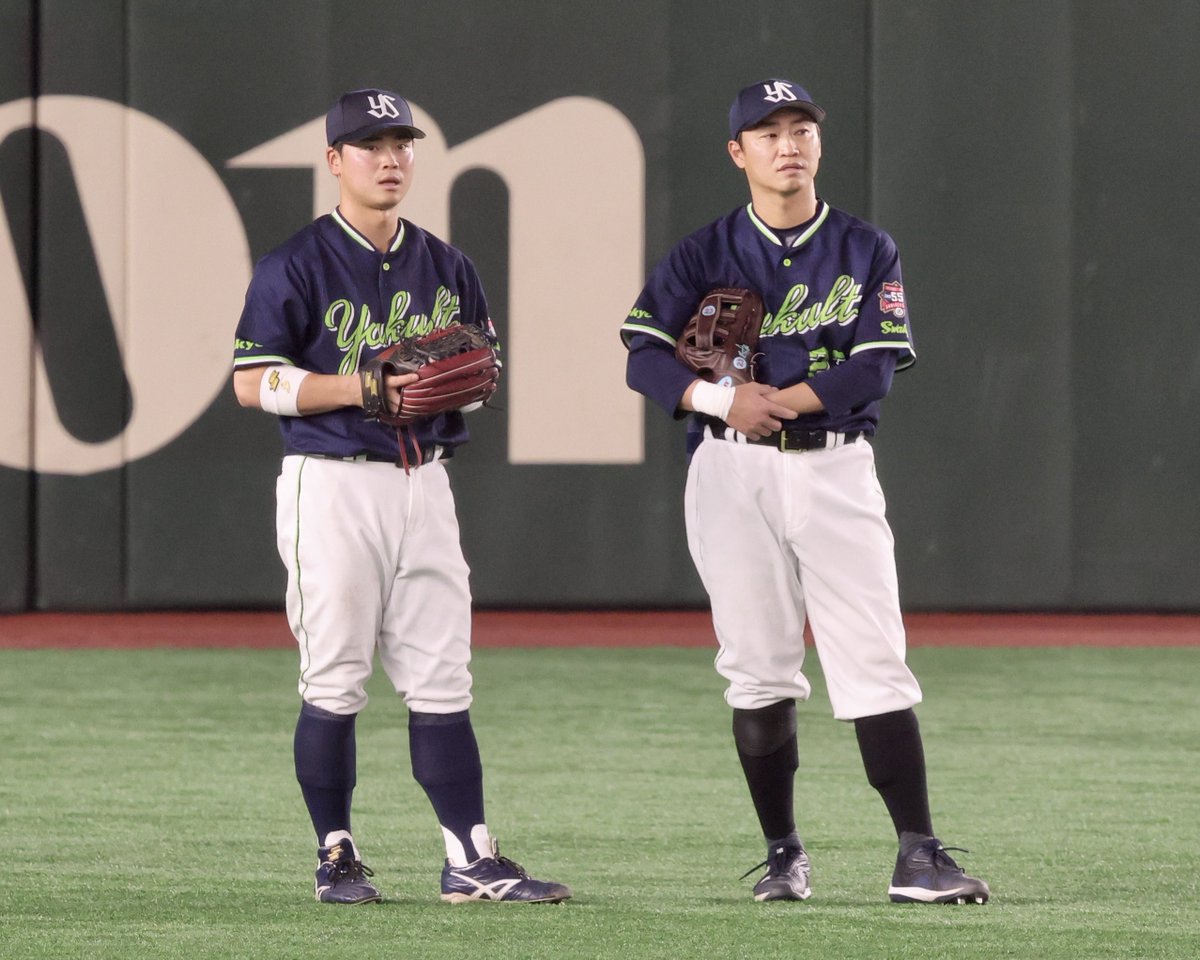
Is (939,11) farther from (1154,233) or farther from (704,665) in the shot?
(704,665)

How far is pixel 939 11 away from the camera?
9.10m

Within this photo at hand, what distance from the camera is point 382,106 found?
12.5ft

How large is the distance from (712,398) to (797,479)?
224mm

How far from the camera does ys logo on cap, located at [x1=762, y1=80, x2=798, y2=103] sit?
12.6ft

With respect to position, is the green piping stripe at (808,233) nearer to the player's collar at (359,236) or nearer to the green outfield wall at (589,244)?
the player's collar at (359,236)

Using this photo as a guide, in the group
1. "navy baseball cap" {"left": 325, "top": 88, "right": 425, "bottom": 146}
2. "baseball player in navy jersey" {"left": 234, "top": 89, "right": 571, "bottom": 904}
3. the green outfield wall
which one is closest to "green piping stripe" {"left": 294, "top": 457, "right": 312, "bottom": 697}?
"baseball player in navy jersey" {"left": 234, "top": 89, "right": 571, "bottom": 904}

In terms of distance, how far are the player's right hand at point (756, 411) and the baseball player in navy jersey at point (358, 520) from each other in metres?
0.57

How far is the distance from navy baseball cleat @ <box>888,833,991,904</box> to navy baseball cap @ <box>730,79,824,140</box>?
141 centimetres

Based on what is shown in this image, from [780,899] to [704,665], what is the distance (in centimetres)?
401

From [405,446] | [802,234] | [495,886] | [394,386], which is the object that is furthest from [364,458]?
[802,234]

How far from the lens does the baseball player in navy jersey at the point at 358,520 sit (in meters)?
3.72

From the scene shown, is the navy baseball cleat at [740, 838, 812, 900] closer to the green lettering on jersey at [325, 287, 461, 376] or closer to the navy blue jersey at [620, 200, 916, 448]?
the navy blue jersey at [620, 200, 916, 448]

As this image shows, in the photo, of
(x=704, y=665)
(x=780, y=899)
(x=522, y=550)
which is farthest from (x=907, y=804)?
(x=522, y=550)

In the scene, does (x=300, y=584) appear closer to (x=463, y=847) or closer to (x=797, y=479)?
(x=463, y=847)
